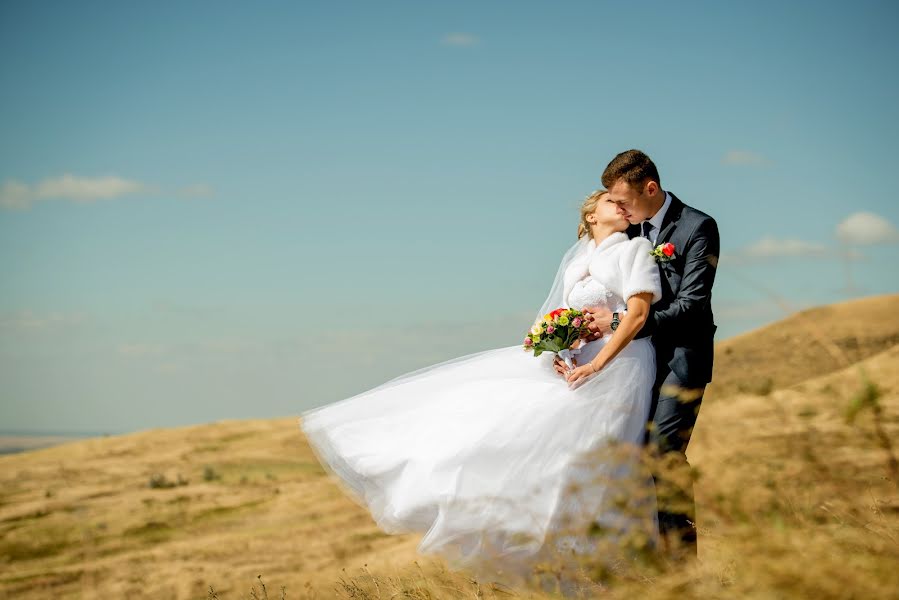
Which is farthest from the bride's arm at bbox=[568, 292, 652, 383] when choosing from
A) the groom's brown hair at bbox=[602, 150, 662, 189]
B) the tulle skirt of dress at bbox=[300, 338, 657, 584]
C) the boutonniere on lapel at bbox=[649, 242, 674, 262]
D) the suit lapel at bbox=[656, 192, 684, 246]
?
the groom's brown hair at bbox=[602, 150, 662, 189]

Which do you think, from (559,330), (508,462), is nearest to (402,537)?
(508,462)

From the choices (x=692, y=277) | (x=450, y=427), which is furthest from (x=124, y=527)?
(x=692, y=277)

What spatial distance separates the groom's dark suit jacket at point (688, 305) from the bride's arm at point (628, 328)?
0.33ft

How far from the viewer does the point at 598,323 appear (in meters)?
5.27

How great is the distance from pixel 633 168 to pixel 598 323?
99 cm

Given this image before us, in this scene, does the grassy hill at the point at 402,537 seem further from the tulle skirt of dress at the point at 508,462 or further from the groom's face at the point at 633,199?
the groom's face at the point at 633,199

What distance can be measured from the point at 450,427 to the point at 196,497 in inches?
482

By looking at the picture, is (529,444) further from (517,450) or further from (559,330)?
(559,330)

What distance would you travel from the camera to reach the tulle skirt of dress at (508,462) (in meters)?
4.75

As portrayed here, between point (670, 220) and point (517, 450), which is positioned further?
point (670, 220)

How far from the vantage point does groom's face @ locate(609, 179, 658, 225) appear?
521 cm

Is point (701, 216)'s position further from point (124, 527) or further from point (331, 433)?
point (124, 527)

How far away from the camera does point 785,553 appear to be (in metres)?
2.76

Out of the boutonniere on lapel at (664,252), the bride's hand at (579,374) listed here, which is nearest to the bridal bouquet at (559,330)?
the bride's hand at (579,374)
